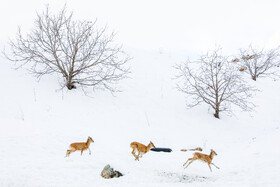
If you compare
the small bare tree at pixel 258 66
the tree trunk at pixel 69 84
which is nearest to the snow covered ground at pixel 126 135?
the tree trunk at pixel 69 84

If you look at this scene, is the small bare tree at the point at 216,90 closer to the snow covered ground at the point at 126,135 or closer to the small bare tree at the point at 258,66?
the snow covered ground at the point at 126,135

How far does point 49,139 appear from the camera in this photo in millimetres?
7422

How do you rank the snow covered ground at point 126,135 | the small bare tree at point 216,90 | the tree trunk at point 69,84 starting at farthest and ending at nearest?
the small bare tree at point 216,90 → the tree trunk at point 69,84 → the snow covered ground at point 126,135

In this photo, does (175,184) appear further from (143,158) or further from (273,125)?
(273,125)

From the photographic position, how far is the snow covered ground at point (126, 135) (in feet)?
17.5

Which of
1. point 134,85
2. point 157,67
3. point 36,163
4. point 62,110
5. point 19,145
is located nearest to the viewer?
point 36,163

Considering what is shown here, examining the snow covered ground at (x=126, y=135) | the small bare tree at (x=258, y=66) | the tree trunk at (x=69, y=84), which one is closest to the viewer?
the snow covered ground at (x=126, y=135)

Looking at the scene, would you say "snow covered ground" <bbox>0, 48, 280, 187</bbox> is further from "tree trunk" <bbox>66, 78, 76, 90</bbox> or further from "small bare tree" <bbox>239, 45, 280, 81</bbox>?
"small bare tree" <bbox>239, 45, 280, 81</bbox>

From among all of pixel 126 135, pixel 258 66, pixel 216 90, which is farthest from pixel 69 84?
pixel 258 66

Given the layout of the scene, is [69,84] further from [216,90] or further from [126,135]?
[216,90]

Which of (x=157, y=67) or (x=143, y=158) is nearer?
(x=143, y=158)

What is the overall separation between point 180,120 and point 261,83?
13850 millimetres

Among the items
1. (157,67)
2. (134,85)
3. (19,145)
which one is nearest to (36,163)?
(19,145)

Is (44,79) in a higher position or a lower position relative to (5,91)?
higher
